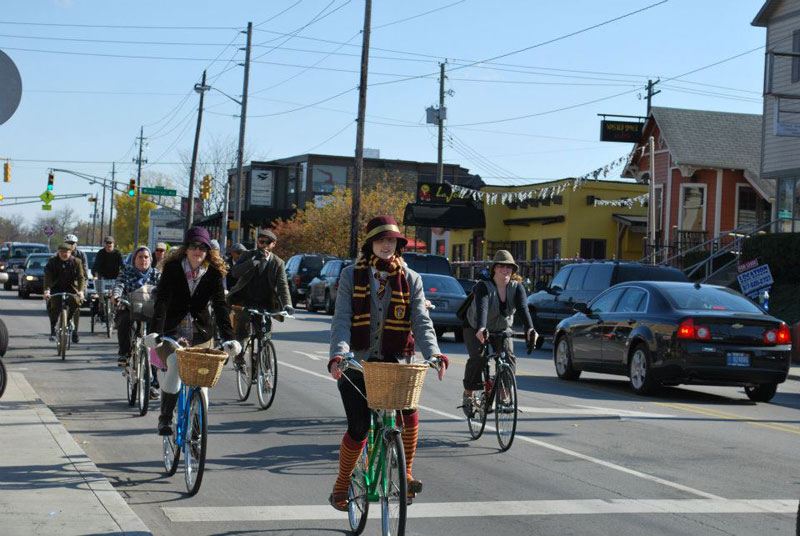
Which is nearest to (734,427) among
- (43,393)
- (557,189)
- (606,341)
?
(606,341)

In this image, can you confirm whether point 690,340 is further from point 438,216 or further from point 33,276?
point 33,276

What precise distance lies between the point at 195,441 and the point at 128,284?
6699mm

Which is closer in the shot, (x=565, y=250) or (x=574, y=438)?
(x=574, y=438)

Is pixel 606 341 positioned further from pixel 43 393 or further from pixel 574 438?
pixel 43 393

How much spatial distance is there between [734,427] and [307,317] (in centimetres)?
2365

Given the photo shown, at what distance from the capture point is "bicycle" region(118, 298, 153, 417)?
12.2 meters

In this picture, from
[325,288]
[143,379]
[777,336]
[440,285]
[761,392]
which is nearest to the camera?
[143,379]

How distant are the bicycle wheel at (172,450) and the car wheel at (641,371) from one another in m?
8.27

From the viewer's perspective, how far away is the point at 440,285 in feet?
88.8

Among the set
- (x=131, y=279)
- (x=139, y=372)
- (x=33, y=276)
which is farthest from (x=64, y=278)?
(x=33, y=276)

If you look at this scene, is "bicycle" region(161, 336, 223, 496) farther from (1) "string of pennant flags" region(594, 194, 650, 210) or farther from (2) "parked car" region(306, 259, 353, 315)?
(1) "string of pennant flags" region(594, 194, 650, 210)

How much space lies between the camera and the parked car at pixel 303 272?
138 feet

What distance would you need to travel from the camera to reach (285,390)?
15055 millimetres

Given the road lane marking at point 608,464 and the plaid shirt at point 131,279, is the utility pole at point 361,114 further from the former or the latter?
the road lane marking at point 608,464
